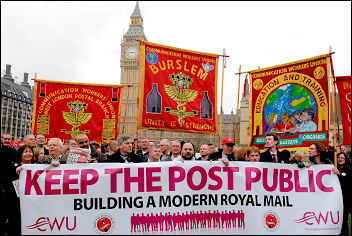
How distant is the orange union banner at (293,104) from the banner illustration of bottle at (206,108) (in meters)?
0.99

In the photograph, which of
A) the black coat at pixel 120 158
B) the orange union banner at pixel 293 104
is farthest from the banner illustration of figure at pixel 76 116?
the orange union banner at pixel 293 104

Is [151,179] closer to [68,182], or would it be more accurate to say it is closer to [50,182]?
[68,182]

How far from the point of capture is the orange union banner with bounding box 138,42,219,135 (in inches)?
320

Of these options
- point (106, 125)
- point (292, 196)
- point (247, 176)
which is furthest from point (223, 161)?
point (106, 125)

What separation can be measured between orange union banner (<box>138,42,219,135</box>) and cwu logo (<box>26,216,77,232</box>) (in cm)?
338

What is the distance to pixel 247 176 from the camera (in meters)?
5.42

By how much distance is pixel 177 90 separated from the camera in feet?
27.5

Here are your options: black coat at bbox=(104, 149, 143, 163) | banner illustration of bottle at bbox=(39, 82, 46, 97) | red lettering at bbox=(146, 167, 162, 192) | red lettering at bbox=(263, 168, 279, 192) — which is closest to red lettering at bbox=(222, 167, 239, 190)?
red lettering at bbox=(263, 168, 279, 192)

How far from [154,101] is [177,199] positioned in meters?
3.40

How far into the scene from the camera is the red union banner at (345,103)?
7.00m

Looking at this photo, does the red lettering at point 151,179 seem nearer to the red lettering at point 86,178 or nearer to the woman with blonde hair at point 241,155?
the red lettering at point 86,178

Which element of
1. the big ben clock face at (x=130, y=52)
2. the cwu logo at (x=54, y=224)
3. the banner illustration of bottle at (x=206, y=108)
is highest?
the big ben clock face at (x=130, y=52)

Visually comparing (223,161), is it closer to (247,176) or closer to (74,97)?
(247,176)

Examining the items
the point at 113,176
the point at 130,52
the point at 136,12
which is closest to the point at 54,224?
the point at 113,176
